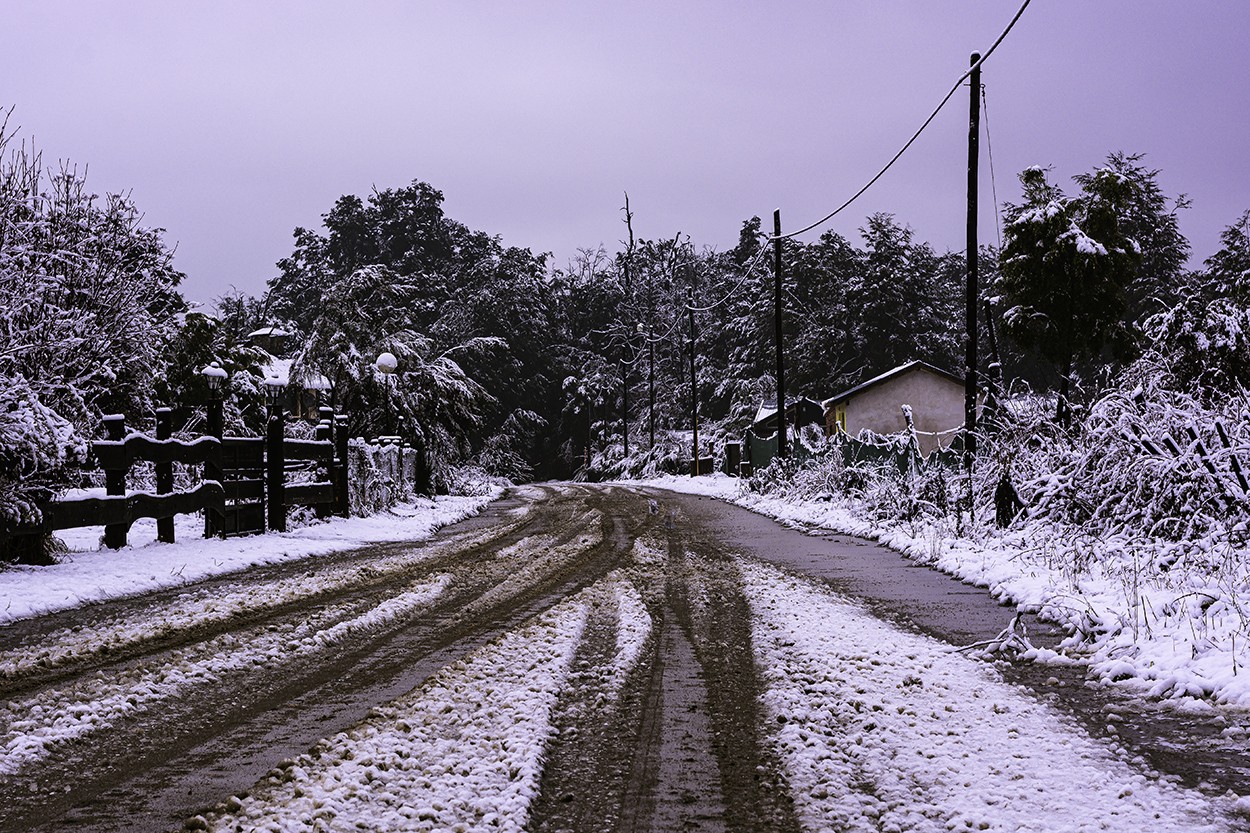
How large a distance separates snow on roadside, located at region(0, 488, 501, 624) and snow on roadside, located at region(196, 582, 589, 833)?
451cm

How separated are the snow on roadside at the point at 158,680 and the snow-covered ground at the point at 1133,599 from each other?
4593 millimetres

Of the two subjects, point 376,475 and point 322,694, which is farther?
point 376,475

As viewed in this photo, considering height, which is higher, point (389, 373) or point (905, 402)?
point (389, 373)

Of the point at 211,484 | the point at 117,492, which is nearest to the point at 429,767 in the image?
the point at 117,492

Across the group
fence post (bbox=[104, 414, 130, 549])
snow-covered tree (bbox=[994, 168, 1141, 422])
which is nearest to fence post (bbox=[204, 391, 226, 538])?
fence post (bbox=[104, 414, 130, 549])

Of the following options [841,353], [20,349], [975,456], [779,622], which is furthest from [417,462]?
[841,353]

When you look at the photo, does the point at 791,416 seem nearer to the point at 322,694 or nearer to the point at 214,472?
the point at 214,472

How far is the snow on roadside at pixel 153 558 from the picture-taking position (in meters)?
8.43

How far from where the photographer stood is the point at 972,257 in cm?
1678

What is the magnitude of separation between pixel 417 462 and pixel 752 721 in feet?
82.4

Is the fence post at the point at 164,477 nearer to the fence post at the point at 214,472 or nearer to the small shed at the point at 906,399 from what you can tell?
the fence post at the point at 214,472

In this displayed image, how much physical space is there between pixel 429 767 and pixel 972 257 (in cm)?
1499

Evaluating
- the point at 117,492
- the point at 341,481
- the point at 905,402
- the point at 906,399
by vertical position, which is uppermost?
the point at 906,399

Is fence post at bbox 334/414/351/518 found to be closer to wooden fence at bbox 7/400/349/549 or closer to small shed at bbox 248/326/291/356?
wooden fence at bbox 7/400/349/549
